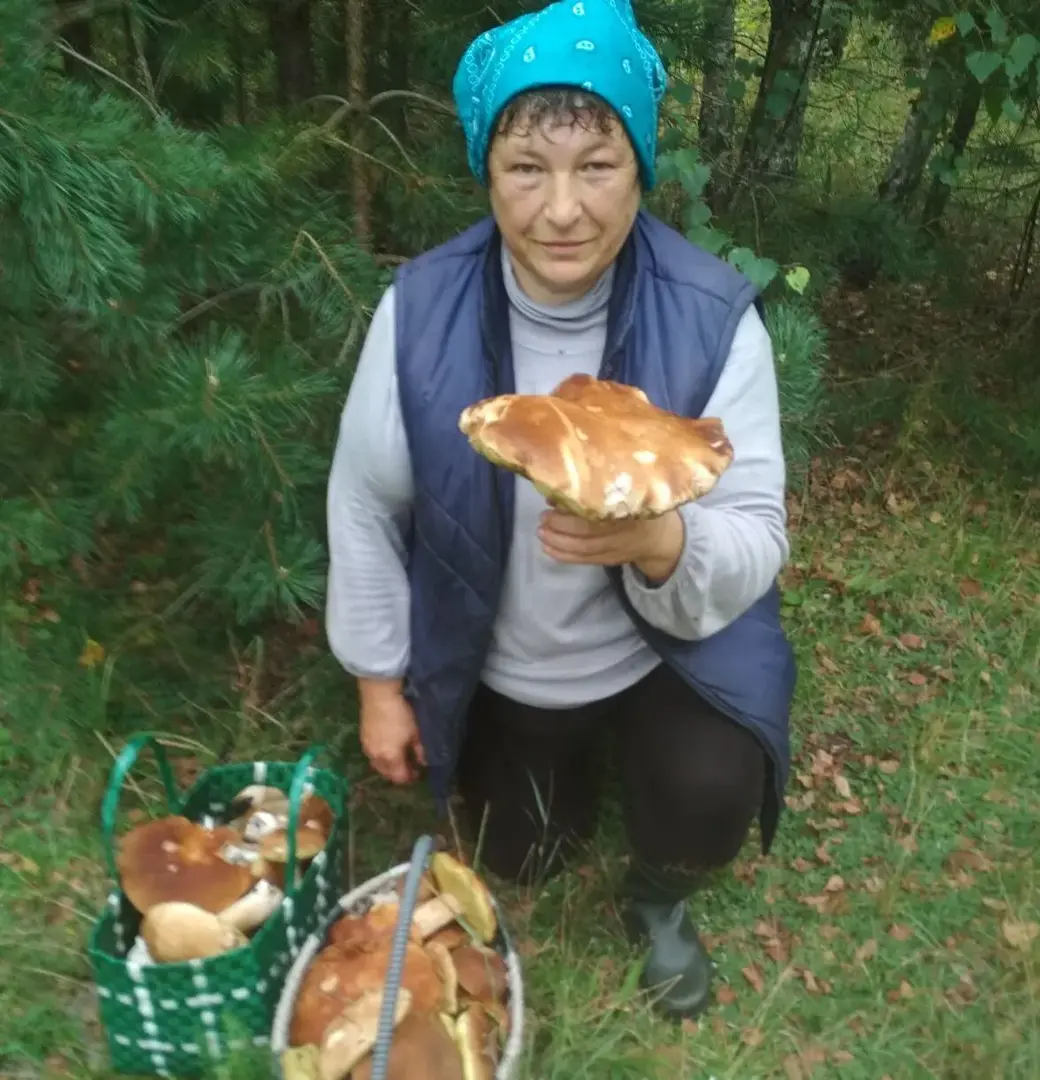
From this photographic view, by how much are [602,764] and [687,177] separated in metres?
1.31

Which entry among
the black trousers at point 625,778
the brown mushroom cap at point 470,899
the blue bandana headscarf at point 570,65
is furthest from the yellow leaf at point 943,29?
the brown mushroom cap at point 470,899

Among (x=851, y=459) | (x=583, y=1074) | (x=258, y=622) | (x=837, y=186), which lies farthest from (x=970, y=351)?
(x=583, y=1074)

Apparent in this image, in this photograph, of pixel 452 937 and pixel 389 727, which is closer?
pixel 452 937

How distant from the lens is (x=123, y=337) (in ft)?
5.64

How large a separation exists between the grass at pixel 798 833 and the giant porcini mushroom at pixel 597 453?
3.59 feet

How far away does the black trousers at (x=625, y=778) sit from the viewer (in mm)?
1714

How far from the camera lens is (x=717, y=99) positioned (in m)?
2.70

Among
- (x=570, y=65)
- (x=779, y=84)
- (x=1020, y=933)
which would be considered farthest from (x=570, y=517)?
(x=779, y=84)

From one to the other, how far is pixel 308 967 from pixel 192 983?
0.18 m

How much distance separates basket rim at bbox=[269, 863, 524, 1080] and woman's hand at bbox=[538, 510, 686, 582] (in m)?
0.68

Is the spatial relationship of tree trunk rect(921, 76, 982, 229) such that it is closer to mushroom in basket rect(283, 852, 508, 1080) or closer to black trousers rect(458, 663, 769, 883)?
black trousers rect(458, 663, 769, 883)

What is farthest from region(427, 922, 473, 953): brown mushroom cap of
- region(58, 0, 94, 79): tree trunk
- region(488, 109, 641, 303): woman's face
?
region(58, 0, 94, 79): tree trunk

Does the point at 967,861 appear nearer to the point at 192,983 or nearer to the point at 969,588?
the point at 969,588

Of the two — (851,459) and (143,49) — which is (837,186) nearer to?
(851,459)
